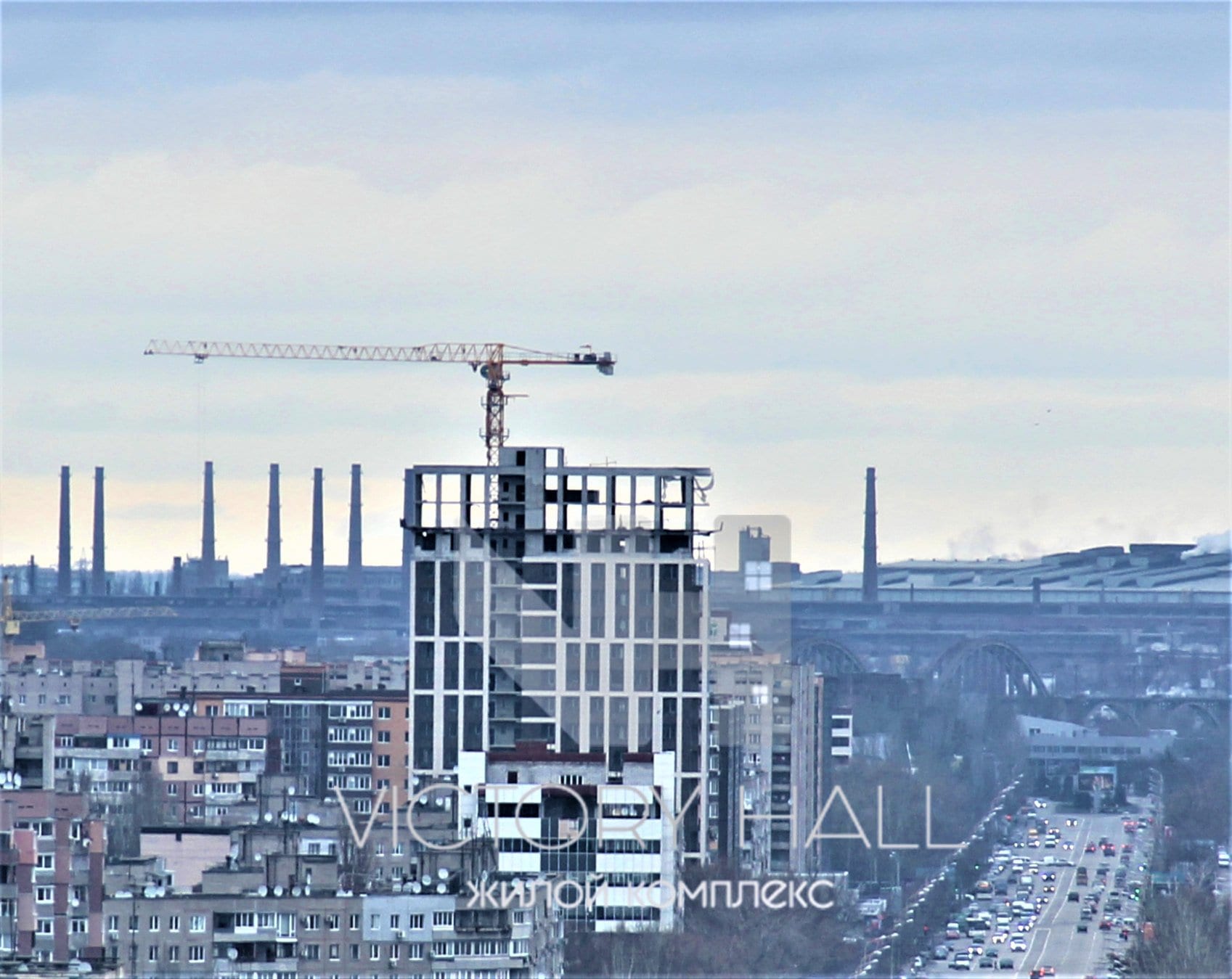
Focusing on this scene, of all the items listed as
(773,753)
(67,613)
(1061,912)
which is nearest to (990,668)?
(67,613)

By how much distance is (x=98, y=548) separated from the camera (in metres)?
72.8

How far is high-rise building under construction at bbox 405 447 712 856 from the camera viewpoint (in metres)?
29.9

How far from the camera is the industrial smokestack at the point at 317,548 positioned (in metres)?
68.0

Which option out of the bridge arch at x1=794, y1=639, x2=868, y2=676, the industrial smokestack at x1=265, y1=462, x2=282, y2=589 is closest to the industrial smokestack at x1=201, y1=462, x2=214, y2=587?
the industrial smokestack at x1=265, y1=462, x2=282, y2=589

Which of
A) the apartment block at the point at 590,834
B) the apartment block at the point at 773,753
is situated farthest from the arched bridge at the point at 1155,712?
the apartment block at the point at 590,834

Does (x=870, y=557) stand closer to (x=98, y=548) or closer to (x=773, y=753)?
(x=98, y=548)

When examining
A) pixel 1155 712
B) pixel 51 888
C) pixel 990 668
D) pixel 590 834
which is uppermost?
pixel 990 668

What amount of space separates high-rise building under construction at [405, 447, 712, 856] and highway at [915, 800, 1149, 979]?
10.6 ft

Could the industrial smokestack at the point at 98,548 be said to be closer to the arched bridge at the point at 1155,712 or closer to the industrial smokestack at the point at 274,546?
the industrial smokestack at the point at 274,546

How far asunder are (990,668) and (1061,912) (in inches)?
1121

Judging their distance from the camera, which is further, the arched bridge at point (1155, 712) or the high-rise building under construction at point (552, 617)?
the arched bridge at point (1155, 712)

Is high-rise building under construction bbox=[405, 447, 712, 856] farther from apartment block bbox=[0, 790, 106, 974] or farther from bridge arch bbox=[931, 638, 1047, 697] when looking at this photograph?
bridge arch bbox=[931, 638, 1047, 697]

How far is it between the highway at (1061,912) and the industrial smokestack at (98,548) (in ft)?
113

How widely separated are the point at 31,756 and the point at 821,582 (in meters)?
40.2
